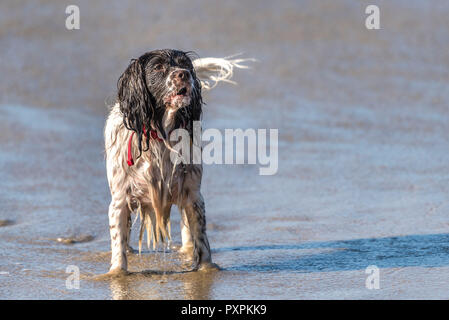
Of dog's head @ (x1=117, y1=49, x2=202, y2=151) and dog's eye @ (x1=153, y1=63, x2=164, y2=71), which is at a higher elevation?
dog's eye @ (x1=153, y1=63, x2=164, y2=71)

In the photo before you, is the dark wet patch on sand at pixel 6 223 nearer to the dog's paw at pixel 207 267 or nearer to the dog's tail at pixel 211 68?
the dog's tail at pixel 211 68

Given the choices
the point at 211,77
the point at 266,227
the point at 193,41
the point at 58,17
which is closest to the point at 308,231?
the point at 266,227

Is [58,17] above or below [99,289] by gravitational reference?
above

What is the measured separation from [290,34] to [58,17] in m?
3.35

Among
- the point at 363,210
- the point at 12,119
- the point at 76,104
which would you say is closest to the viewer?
the point at 363,210

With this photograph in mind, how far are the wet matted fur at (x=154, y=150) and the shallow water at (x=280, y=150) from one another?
0.31m

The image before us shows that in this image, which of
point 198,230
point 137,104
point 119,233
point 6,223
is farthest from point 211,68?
point 6,223

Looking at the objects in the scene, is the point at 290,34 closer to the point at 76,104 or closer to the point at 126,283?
the point at 76,104

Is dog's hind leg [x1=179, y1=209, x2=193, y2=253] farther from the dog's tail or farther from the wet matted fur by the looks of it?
the dog's tail

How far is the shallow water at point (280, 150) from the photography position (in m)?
5.25

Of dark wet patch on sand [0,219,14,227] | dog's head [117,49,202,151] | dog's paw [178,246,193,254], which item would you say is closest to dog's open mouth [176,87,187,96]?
dog's head [117,49,202,151]

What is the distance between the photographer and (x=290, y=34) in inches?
463

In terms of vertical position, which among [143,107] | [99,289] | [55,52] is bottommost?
[99,289]

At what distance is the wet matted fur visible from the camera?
510 centimetres
